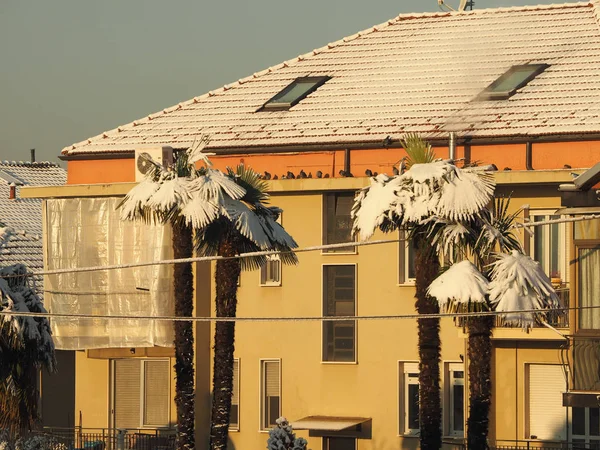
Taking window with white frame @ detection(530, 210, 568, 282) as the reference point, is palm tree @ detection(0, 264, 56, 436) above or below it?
below

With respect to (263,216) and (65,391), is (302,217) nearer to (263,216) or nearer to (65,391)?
(263,216)

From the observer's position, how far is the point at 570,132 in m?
39.9

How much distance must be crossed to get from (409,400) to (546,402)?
3.71 meters

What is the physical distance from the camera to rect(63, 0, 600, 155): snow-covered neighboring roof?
137ft

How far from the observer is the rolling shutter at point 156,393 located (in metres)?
44.8

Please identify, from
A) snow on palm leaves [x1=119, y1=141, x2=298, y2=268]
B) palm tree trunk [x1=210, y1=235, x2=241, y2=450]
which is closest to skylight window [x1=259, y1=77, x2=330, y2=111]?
snow on palm leaves [x1=119, y1=141, x2=298, y2=268]

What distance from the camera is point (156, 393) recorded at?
45.1 m

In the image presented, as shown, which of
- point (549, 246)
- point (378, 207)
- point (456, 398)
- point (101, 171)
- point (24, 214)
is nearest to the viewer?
point (378, 207)

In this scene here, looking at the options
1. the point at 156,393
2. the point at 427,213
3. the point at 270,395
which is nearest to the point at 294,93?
the point at 270,395

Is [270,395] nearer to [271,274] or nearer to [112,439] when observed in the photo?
[271,274]

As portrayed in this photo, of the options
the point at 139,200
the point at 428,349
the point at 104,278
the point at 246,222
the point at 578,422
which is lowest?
the point at 578,422

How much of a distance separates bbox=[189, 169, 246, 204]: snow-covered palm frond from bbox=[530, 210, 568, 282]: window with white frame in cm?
912

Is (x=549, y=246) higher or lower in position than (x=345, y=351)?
higher

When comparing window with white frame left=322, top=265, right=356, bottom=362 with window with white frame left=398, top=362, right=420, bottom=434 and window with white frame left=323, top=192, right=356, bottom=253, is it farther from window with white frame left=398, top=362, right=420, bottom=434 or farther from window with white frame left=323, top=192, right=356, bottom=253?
window with white frame left=398, top=362, right=420, bottom=434
